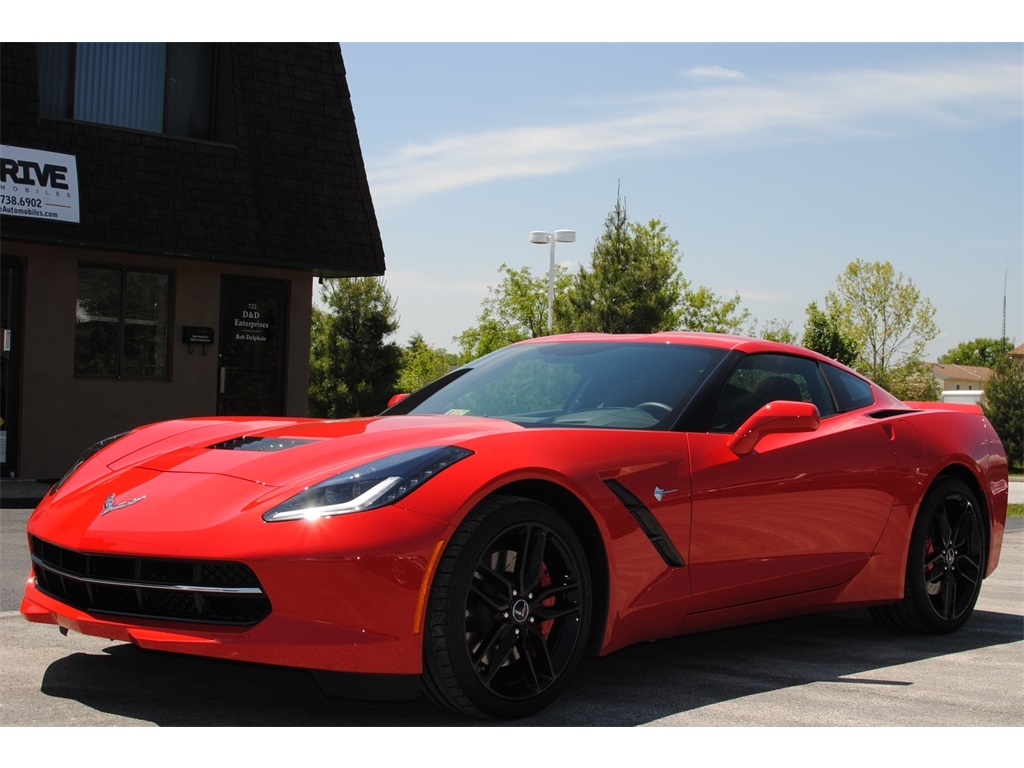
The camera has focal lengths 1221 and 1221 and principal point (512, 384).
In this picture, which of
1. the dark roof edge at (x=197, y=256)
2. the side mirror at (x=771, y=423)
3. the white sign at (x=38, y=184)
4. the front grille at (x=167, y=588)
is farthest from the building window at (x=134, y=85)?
the side mirror at (x=771, y=423)

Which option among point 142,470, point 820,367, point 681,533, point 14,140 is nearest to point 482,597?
point 681,533

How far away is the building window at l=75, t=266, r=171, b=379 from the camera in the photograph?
15.2m

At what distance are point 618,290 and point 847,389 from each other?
3336 centimetres

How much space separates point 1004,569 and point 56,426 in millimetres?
10886

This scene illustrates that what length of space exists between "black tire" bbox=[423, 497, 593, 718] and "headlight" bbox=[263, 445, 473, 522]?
210 mm

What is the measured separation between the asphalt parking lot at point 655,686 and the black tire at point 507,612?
13 centimetres

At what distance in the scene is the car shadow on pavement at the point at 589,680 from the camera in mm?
3957

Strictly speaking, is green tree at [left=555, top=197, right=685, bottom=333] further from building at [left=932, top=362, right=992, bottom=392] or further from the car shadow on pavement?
building at [left=932, top=362, right=992, bottom=392]

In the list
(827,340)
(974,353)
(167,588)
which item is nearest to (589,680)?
(167,588)

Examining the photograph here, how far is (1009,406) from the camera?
4041 centimetres

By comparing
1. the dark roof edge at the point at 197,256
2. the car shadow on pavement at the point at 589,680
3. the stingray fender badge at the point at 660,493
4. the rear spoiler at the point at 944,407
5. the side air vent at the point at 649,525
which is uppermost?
the dark roof edge at the point at 197,256

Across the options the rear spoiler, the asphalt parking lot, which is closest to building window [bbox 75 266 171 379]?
the asphalt parking lot

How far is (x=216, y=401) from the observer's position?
16.5 m

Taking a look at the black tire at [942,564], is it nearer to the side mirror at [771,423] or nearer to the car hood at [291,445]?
the side mirror at [771,423]
